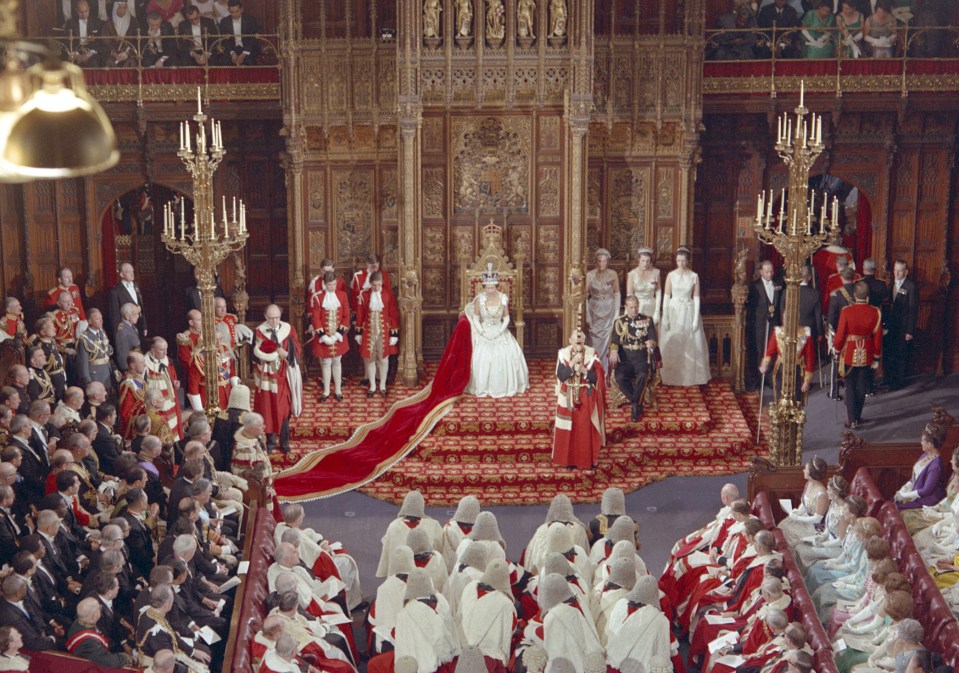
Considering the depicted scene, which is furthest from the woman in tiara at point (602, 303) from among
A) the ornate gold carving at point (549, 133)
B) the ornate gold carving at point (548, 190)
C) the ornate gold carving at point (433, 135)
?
the ornate gold carving at point (433, 135)

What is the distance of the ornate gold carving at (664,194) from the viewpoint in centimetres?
1948

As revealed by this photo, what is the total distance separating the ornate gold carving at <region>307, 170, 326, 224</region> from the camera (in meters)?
19.5

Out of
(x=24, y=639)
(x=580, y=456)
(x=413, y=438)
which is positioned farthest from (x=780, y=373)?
(x=24, y=639)

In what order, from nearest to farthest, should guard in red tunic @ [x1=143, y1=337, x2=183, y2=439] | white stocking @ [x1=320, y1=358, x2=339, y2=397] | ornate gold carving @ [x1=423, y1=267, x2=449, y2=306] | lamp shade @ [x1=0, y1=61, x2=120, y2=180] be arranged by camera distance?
1. lamp shade @ [x1=0, y1=61, x2=120, y2=180]
2. guard in red tunic @ [x1=143, y1=337, x2=183, y2=439]
3. white stocking @ [x1=320, y1=358, x2=339, y2=397]
4. ornate gold carving @ [x1=423, y1=267, x2=449, y2=306]

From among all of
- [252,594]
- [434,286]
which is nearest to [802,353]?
[434,286]

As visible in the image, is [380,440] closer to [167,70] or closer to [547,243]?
[547,243]

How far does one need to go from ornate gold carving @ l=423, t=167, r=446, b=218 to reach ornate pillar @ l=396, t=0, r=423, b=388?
234 millimetres

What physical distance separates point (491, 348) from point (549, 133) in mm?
3025

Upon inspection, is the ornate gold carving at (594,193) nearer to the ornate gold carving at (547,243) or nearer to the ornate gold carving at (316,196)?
the ornate gold carving at (547,243)

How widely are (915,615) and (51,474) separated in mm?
7277

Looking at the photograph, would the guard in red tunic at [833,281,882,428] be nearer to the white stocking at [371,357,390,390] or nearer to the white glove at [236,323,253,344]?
the white stocking at [371,357,390,390]

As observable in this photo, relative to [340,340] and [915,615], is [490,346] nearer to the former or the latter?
[340,340]

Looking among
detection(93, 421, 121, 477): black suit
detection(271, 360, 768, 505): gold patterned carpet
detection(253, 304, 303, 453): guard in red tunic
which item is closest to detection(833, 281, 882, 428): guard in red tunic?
detection(271, 360, 768, 505): gold patterned carpet

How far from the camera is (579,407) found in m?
16.2
